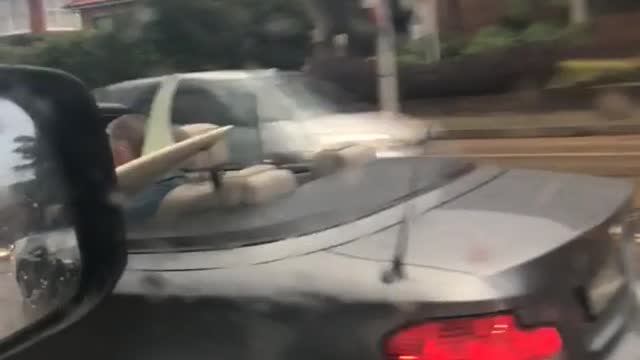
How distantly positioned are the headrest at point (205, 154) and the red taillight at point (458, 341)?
2.40ft

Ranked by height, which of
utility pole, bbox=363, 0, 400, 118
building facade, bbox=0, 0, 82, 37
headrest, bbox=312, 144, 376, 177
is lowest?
headrest, bbox=312, 144, 376, 177

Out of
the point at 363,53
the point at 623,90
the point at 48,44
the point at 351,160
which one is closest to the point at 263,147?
the point at 351,160

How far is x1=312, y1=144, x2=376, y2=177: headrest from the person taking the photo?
278cm

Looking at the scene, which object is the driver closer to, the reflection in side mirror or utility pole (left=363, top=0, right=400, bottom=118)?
the reflection in side mirror

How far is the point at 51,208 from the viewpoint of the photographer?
2.12m

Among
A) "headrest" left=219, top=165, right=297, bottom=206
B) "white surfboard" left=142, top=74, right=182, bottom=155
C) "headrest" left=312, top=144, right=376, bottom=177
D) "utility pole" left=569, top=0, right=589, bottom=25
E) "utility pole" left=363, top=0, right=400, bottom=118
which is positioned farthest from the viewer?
"utility pole" left=569, top=0, right=589, bottom=25

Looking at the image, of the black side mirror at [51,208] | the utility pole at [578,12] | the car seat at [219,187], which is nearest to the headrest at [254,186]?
the car seat at [219,187]

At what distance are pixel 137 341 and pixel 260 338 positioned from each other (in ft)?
0.89

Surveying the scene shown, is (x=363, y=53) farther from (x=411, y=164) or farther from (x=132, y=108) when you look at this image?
(x=132, y=108)

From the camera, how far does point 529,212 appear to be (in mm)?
2475

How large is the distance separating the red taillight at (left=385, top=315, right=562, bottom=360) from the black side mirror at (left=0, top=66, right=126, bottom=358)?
589 mm

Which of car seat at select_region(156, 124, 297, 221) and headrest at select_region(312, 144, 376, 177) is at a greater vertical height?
car seat at select_region(156, 124, 297, 221)

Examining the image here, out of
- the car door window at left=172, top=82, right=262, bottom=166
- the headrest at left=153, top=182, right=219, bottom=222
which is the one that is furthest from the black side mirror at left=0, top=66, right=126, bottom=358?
the car door window at left=172, top=82, right=262, bottom=166

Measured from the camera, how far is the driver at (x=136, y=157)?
236cm
